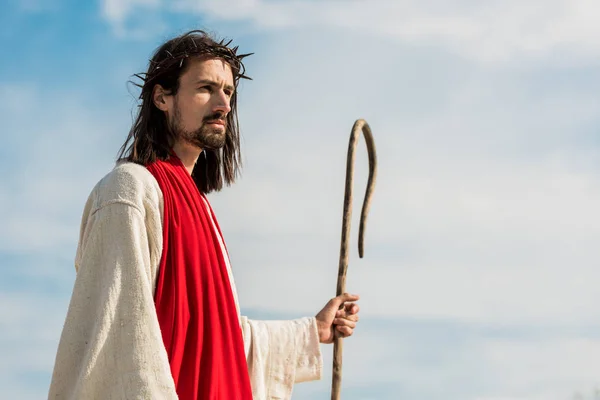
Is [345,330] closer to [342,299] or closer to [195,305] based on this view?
[342,299]

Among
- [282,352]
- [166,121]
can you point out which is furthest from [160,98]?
[282,352]

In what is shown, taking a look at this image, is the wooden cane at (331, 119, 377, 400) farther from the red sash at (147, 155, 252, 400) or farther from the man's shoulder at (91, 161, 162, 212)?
the man's shoulder at (91, 161, 162, 212)

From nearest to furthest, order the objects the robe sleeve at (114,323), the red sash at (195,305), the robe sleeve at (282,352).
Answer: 1. the robe sleeve at (114,323)
2. the red sash at (195,305)
3. the robe sleeve at (282,352)

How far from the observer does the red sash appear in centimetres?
462

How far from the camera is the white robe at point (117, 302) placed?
14.4 feet

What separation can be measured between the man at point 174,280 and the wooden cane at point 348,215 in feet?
0.30

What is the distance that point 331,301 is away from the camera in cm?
550

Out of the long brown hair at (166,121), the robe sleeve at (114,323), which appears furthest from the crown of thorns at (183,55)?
the robe sleeve at (114,323)

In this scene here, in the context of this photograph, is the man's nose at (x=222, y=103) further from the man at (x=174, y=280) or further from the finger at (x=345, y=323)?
the finger at (x=345, y=323)

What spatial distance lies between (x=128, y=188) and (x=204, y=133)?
0.59 m

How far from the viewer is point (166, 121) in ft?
17.4

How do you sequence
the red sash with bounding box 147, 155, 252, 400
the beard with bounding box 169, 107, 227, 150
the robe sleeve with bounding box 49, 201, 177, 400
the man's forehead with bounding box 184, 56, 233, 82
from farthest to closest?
1. the man's forehead with bounding box 184, 56, 233, 82
2. the beard with bounding box 169, 107, 227, 150
3. the red sash with bounding box 147, 155, 252, 400
4. the robe sleeve with bounding box 49, 201, 177, 400

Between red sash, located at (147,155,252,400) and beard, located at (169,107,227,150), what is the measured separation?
22 cm

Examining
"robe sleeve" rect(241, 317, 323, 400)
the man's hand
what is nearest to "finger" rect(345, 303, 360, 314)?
the man's hand
